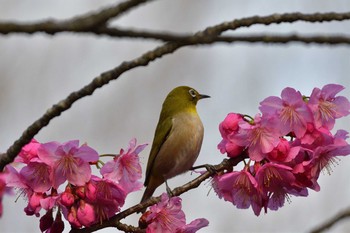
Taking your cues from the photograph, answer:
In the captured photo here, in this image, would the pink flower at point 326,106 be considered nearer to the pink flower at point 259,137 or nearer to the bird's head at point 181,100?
the pink flower at point 259,137

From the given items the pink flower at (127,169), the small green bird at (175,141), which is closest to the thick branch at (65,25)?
the pink flower at (127,169)

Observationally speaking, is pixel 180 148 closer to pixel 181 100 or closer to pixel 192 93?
pixel 181 100

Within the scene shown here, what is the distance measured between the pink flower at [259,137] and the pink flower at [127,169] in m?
0.46

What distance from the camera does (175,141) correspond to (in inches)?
184

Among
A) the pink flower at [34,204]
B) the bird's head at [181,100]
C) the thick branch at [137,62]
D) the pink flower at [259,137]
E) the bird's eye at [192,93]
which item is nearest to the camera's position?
the thick branch at [137,62]

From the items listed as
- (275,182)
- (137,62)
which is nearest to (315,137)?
(275,182)

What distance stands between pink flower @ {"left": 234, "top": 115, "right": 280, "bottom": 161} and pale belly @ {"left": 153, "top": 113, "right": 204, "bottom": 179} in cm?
146

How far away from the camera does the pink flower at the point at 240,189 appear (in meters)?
2.97

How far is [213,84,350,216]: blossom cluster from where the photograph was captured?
Answer: 2.88m

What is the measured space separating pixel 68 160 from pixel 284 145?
956mm

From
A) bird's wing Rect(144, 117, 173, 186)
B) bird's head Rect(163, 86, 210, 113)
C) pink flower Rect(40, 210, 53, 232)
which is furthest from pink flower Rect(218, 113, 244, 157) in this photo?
bird's head Rect(163, 86, 210, 113)

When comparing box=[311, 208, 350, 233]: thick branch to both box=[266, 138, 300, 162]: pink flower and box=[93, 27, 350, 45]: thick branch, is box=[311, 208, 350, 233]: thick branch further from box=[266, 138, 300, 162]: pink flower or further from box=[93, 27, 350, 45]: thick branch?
box=[266, 138, 300, 162]: pink flower

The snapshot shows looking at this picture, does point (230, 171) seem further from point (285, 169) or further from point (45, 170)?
point (45, 170)

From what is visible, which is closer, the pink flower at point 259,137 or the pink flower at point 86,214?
the pink flower at point 86,214
